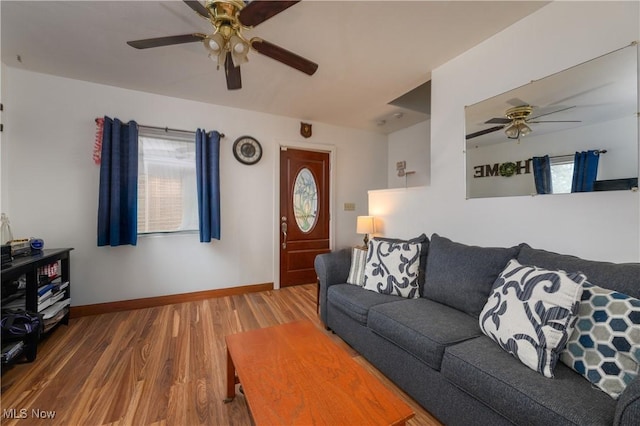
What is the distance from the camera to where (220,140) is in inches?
125

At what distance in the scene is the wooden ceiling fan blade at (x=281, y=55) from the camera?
156 centimetres

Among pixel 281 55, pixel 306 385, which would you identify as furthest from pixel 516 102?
pixel 306 385

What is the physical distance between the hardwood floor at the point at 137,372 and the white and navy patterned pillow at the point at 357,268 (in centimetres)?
52

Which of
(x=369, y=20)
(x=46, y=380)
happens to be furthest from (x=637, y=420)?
(x=46, y=380)

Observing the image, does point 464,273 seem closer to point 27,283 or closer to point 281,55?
point 281,55

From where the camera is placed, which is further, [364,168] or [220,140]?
[364,168]

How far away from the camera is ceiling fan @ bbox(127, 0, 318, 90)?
1.29 meters

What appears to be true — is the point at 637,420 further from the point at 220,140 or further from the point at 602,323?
the point at 220,140

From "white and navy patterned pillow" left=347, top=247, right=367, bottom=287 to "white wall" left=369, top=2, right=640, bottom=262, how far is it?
0.76 meters

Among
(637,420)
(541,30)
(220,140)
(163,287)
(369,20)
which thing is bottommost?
(163,287)

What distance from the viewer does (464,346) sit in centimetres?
124

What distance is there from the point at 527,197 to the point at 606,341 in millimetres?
1055

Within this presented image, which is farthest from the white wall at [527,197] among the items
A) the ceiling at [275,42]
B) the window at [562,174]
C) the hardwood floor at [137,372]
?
the hardwood floor at [137,372]

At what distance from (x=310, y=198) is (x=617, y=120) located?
9.98 feet
